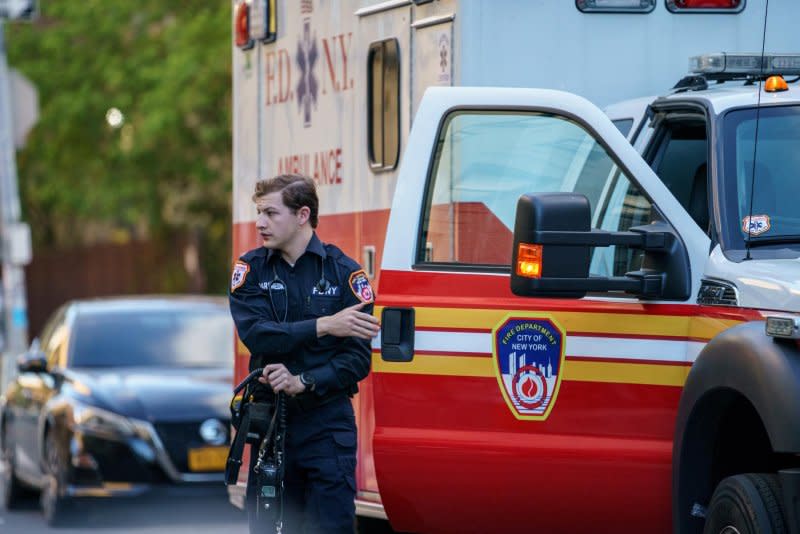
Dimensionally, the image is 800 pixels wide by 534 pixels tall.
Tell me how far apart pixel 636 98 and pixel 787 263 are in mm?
1542

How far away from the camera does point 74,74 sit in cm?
2639

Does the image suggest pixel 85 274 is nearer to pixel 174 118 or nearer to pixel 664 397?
pixel 174 118

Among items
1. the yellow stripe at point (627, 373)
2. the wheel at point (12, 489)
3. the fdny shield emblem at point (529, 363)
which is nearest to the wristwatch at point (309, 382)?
the fdny shield emblem at point (529, 363)

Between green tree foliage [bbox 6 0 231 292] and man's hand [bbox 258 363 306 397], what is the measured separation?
17.2 meters

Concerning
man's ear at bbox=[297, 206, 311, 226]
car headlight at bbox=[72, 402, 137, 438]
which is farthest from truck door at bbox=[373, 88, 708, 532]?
car headlight at bbox=[72, 402, 137, 438]

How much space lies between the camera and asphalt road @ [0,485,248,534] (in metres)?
11.5

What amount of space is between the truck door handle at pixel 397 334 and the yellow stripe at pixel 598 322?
0.05 m

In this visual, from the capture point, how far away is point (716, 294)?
5.93 meters

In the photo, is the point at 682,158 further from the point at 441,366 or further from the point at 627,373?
the point at 441,366

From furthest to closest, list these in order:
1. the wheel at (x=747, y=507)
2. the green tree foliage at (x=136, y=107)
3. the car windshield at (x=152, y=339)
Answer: the green tree foliage at (x=136, y=107) < the car windshield at (x=152, y=339) < the wheel at (x=747, y=507)

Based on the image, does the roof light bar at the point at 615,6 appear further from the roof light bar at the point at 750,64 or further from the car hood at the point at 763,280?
the car hood at the point at 763,280

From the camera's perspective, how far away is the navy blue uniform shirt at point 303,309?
6547 millimetres

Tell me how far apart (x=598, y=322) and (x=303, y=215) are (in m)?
1.22

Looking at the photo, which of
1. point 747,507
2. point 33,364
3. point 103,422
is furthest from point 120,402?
point 747,507
